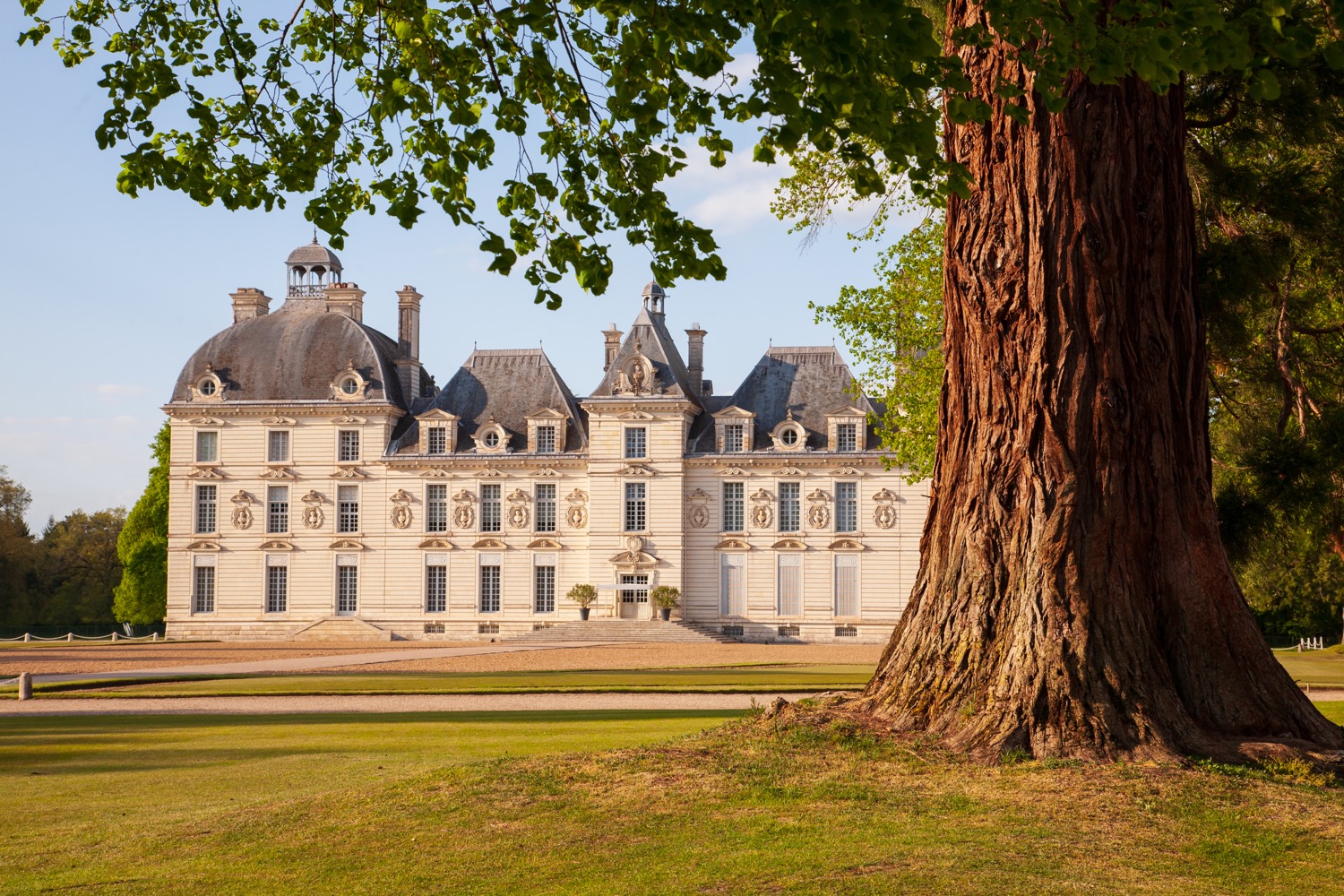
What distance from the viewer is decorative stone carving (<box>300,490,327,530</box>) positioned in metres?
50.2

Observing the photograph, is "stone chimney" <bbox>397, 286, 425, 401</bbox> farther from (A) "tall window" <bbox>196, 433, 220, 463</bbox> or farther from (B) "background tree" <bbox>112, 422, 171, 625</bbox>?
(B) "background tree" <bbox>112, 422, 171, 625</bbox>

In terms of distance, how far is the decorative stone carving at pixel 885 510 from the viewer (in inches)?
1870

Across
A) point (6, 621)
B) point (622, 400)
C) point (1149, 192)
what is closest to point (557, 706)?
point (1149, 192)

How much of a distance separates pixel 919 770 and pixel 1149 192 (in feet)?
12.1

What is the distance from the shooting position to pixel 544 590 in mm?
49000

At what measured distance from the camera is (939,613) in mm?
8562

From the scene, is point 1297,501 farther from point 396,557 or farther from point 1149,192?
point 396,557

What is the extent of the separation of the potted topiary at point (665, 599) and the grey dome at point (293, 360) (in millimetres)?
11963

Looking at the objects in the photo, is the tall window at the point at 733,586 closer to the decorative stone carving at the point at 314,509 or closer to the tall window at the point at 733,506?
the tall window at the point at 733,506

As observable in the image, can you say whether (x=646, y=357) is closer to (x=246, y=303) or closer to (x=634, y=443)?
(x=634, y=443)

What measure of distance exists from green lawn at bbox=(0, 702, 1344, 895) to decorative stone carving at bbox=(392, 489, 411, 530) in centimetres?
4057

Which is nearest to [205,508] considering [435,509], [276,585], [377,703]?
[276,585]

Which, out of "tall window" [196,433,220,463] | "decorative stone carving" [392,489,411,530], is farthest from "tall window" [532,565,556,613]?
"tall window" [196,433,220,463]

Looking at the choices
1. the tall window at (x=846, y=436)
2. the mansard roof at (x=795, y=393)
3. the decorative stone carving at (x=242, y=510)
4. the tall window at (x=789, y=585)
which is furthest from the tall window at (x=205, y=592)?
the tall window at (x=846, y=436)
